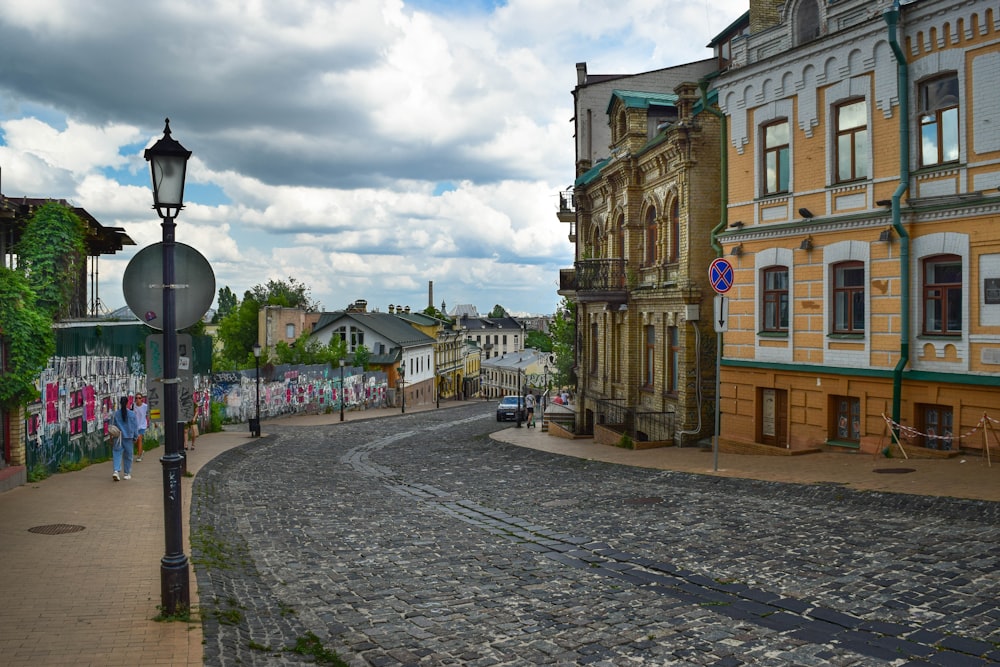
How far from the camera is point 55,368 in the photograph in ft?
55.6

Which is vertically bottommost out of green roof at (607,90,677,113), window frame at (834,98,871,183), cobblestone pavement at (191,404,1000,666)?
cobblestone pavement at (191,404,1000,666)

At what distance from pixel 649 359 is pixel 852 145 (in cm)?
1008

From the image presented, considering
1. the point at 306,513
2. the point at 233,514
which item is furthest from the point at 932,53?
the point at 233,514

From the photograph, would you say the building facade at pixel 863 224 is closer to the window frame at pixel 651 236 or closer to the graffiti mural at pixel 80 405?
the window frame at pixel 651 236

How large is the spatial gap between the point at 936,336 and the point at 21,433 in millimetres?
16704

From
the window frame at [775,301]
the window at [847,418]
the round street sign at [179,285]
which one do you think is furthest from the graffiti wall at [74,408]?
the window at [847,418]

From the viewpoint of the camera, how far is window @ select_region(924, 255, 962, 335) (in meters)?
15.1

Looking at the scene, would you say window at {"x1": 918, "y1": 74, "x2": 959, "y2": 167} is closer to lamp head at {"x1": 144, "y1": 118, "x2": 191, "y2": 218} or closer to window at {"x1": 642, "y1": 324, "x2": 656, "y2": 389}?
window at {"x1": 642, "y1": 324, "x2": 656, "y2": 389}

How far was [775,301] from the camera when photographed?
749 inches

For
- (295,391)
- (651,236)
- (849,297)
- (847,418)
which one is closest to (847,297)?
(849,297)

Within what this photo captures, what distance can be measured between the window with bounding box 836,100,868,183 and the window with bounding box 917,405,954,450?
476 cm

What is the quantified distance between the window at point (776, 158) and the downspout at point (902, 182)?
123 inches

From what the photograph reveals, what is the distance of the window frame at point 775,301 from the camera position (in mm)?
18672

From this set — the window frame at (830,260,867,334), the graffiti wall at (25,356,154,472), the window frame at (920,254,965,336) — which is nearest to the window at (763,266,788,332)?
the window frame at (830,260,867,334)
